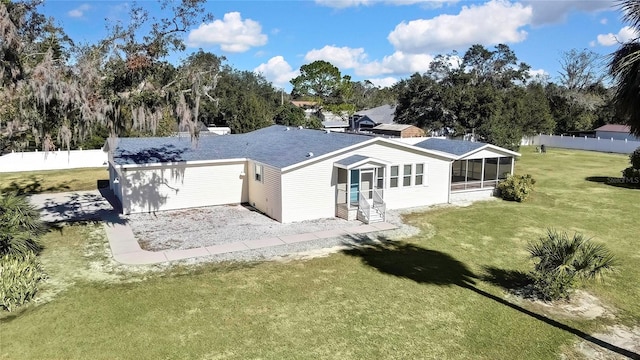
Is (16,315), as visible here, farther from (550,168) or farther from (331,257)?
(550,168)

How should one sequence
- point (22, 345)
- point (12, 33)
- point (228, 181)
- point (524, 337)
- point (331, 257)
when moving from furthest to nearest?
point (228, 181), point (331, 257), point (12, 33), point (524, 337), point (22, 345)

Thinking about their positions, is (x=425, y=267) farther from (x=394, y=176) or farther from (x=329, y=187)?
(x=394, y=176)

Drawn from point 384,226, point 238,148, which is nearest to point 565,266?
point 384,226

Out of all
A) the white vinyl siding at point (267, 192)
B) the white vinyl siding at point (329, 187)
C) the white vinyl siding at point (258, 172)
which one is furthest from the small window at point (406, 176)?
the white vinyl siding at point (258, 172)

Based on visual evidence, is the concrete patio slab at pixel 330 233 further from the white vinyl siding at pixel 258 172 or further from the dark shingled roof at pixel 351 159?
the white vinyl siding at pixel 258 172

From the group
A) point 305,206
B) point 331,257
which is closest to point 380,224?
point 305,206

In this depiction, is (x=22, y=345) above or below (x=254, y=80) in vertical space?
below

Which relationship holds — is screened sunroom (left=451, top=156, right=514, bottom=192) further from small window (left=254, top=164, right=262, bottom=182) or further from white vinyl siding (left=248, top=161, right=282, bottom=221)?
small window (left=254, top=164, right=262, bottom=182)
